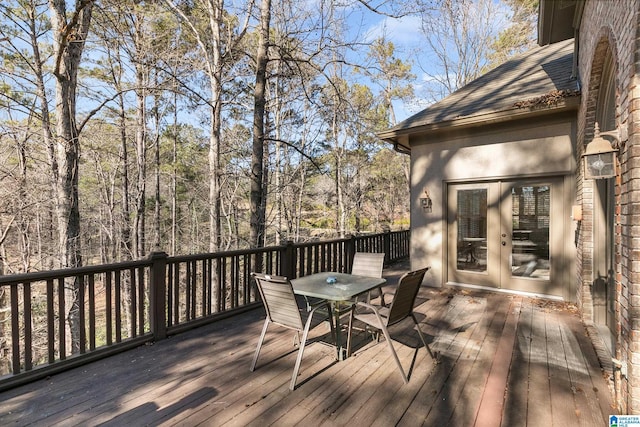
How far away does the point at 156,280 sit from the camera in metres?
3.32

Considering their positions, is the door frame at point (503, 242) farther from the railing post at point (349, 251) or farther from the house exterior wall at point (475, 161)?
the railing post at point (349, 251)

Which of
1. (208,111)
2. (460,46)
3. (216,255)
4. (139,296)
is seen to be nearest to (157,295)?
(139,296)

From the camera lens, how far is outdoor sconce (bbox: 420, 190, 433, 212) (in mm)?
5793

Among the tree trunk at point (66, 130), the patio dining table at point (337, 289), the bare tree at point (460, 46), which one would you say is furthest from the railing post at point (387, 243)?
the bare tree at point (460, 46)

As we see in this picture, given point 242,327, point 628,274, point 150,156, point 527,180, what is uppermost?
point 150,156

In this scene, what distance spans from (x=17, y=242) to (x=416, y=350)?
31.5 feet

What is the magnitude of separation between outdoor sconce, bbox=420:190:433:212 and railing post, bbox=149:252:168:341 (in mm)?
4499

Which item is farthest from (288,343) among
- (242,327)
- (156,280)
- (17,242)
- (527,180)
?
A: (17,242)

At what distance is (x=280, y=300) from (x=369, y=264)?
1671mm

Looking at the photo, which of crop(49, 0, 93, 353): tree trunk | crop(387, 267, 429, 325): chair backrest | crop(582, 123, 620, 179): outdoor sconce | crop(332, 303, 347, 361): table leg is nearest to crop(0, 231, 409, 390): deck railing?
crop(49, 0, 93, 353): tree trunk

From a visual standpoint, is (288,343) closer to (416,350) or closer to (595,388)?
(416,350)

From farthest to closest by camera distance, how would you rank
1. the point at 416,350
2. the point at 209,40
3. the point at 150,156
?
the point at 150,156
the point at 209,40
the point at 416,350

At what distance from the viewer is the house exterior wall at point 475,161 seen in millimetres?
4668

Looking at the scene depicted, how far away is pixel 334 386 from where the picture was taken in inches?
97.4
